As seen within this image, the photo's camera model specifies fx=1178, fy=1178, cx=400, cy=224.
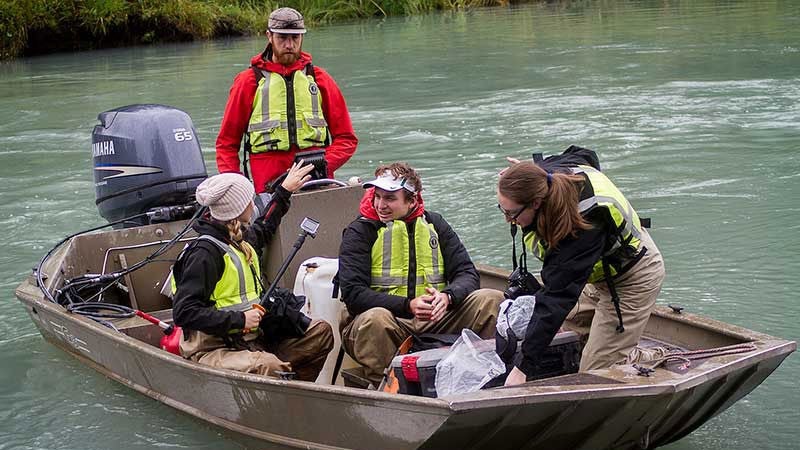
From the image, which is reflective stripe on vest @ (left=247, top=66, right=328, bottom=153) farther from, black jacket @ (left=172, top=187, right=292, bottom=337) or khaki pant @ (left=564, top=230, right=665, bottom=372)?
khaki pant @ (left=564, top=230, right=665, bottom=372)

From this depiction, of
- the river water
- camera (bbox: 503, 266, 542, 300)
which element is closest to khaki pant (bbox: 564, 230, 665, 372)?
camera (bbox: 503, 266, 542, 300)

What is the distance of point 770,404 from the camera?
567 cm

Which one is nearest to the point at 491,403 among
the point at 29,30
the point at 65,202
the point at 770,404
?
the point at 770,404

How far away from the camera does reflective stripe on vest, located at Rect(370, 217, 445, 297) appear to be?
5.16 meters

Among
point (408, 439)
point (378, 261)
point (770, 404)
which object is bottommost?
point (770, 404)

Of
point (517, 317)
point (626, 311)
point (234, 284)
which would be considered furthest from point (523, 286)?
point (234, 284)

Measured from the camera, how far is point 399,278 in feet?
17.1

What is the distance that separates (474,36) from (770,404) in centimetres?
1792

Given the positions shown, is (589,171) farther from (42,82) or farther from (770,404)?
(42,82)

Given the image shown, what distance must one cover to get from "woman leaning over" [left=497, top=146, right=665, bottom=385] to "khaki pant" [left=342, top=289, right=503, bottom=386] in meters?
0.60

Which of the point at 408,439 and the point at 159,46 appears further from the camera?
the point at 159,46

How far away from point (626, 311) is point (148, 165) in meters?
3.51

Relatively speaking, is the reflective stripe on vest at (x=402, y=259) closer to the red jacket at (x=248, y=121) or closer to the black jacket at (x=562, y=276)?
the black jacket at (x=562, y=276)

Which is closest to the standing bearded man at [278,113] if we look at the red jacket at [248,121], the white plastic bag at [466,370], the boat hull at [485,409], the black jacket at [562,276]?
the red jacket at [248,121]
